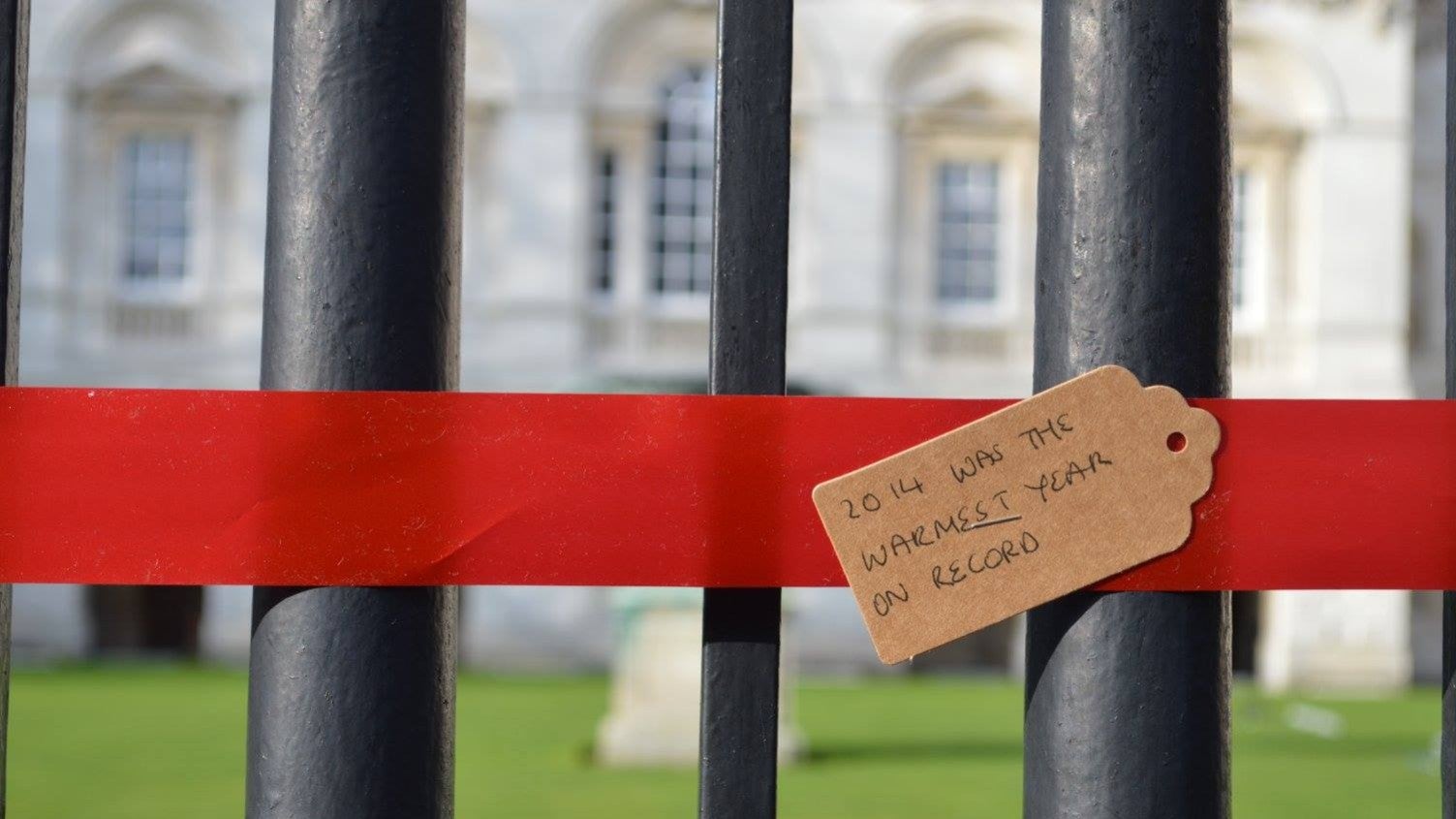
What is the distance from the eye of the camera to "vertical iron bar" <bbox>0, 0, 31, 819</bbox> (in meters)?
1.51

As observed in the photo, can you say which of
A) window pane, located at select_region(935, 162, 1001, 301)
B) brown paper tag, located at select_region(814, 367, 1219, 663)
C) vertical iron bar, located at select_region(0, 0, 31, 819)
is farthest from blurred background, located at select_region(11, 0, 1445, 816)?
brown paper tag, located at select_region(814, 367, 1219, 663)

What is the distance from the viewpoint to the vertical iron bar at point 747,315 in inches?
58.1

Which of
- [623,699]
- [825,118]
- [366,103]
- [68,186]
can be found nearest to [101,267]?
[68,186]

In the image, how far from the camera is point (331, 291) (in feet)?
4.62

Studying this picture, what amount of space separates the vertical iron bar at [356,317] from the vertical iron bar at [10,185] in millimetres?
246

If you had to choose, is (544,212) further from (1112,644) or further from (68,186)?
(1112,644)

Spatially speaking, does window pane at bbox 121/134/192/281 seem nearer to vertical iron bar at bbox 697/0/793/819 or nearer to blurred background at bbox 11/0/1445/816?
blurred background at bbox 11/0/1445/816

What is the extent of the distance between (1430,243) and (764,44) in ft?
66.3

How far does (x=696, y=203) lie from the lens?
1947 centimetres

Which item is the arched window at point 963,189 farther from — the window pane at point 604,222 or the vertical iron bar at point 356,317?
the vertical iron bar at point 356,317

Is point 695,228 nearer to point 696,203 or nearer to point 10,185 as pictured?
point 696,203

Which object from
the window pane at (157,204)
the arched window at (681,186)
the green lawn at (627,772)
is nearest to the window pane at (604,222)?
the arched window at (681,186)

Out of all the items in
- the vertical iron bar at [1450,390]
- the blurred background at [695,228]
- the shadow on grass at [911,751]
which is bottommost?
the shadow on grass at [911,751]

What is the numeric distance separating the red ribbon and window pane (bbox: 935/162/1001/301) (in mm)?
18218
